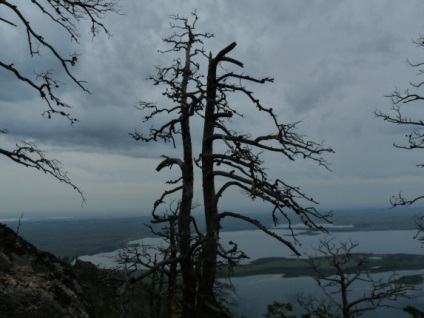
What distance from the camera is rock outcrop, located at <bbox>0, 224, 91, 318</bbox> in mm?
5668

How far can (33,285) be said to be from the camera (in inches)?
240

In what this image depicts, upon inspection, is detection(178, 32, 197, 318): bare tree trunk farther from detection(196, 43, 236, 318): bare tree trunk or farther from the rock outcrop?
the rock outcrop

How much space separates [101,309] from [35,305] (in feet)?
64.7

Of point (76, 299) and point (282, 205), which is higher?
point (282, 205)

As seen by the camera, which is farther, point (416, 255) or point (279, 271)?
point (416, 255)

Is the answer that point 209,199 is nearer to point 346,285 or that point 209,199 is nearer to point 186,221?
point 186,221

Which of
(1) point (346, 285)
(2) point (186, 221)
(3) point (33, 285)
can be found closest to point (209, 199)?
(2) point (186, 221)

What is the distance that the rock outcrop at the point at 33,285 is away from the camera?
18.6 ft

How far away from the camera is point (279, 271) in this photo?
172000mm

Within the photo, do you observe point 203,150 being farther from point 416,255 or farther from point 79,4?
point 416,255

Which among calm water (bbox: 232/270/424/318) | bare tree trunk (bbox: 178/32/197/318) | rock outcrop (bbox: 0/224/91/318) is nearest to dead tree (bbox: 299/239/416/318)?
bare tree trunk (bbox: 178/32/197/318)

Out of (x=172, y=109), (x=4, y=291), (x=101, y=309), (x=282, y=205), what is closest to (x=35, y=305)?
(x=4, y=291)

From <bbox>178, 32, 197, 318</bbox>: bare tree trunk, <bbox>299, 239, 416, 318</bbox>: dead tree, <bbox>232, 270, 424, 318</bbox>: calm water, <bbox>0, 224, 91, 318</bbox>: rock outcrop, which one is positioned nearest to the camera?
<bbox>0, 224, 91, 318</bbox>: rock outcrop

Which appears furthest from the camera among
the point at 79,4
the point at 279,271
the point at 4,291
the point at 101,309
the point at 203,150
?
the point at 279,271
